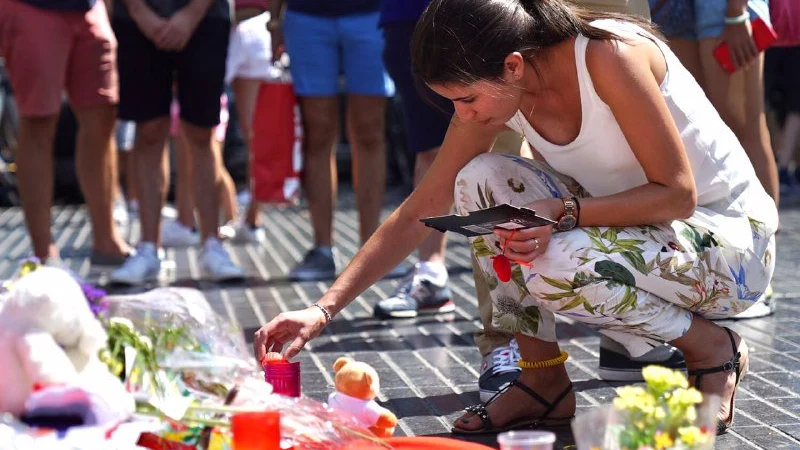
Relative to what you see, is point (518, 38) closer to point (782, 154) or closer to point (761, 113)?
point (761, 113)

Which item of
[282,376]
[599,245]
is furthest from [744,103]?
[282,376]

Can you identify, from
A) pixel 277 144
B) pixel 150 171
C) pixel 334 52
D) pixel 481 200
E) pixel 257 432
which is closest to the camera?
pixel 257 432

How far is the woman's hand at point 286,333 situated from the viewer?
301 centimetres

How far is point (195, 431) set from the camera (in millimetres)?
Answer: 2584

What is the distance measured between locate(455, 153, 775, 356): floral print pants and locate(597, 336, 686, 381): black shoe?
1.84 ft

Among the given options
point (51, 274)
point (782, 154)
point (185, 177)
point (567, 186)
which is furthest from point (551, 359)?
point (782, 154)

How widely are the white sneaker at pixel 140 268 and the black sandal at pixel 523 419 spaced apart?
3363 millimetres

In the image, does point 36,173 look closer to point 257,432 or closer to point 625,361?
point 625,361

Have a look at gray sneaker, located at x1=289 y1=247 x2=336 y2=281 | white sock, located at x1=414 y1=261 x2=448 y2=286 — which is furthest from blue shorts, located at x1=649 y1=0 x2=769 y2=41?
gray sneaker, located at x1=289 y1=247 x2=336 y2=281

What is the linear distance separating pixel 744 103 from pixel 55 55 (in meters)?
3.30

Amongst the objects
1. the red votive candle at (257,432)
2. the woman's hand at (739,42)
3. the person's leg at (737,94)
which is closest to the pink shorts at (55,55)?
the person's leg at (737,94)

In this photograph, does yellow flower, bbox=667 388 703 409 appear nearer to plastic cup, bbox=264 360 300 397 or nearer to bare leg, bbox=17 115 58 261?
plastic cup, bbox=264 360 300 397

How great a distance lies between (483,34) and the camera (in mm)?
3008

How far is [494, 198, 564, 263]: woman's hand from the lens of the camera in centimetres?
299
